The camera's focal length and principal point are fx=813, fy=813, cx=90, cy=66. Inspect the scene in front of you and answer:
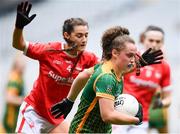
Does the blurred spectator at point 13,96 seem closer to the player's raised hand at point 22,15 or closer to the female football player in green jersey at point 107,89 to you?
the player's raised hand at point 22,15

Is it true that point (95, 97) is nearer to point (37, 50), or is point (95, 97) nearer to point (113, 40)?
point (113, 40)

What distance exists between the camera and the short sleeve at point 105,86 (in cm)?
Result: 625

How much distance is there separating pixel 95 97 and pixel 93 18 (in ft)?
34.9

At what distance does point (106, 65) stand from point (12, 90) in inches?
230

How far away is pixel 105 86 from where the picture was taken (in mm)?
6262

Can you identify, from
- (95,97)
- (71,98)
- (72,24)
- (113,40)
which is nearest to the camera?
(95,97)

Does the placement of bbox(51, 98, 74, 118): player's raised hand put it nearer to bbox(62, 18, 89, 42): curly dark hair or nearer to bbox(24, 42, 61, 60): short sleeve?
bbox(24, 42, 61, 60): short sleeve

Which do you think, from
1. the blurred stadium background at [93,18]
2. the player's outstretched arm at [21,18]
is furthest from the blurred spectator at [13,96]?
the player's outstretched arm at [21,18]

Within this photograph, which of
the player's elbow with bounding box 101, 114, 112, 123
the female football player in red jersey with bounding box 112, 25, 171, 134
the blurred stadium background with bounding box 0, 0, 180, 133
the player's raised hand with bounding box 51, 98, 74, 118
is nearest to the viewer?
the player's elbow with bounding box 101, 114, 112, 123

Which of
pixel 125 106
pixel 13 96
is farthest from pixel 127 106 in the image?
pixel 13 96

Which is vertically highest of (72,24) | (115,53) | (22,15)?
(22,15)

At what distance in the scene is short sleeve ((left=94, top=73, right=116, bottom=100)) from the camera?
625 cm

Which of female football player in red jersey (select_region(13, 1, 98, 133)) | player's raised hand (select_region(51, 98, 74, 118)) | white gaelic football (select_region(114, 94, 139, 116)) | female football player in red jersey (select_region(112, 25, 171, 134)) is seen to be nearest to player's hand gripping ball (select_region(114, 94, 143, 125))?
white gaelic football (select_region(114, 94, 139, 116))

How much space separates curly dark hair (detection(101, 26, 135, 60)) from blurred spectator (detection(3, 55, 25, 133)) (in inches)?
216
